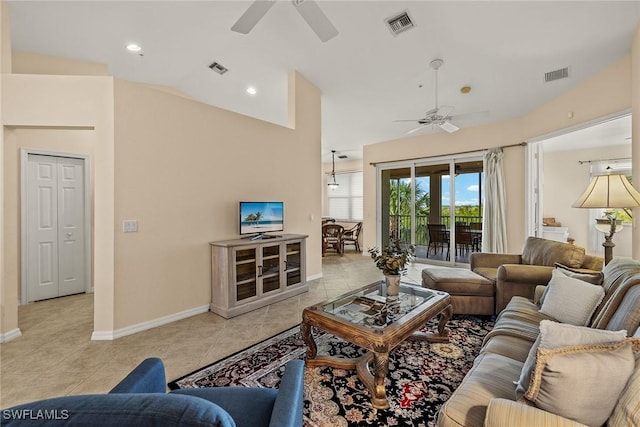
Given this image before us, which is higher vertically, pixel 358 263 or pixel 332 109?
pixel 332 109

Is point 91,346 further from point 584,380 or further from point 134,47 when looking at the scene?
point 134,47

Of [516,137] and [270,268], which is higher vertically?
[516,137]

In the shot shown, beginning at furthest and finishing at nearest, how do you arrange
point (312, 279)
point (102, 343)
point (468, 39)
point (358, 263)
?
point (358, 263)
point (312, 279)
point (468, 39)
point (102, 343)

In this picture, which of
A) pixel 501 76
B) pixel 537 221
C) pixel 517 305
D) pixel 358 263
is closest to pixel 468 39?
pixel 501 76

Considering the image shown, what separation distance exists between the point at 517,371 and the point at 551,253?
7.53ft

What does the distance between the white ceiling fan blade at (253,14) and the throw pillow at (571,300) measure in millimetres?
3194

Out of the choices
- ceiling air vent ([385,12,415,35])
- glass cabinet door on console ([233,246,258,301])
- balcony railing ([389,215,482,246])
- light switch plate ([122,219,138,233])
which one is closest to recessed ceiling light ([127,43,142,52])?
light switch plate ([122,219,138,233])

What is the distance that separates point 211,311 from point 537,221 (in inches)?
216

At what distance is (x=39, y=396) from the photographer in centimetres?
185

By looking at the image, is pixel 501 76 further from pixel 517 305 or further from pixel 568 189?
pixel 568 189

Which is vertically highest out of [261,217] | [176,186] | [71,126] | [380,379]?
[71,126]

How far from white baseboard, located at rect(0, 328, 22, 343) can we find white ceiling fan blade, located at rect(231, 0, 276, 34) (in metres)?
3.57

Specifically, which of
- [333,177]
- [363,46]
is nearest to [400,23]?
[363,46]

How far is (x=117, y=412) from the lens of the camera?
0.57 meters
